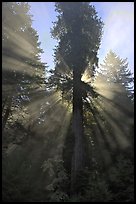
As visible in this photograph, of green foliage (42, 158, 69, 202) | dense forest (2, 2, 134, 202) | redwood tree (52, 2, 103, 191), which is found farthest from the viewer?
redwood tree (52, 2, 103, 191)

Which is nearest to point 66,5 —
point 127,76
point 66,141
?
point 66,141

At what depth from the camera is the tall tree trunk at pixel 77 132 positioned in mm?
21047

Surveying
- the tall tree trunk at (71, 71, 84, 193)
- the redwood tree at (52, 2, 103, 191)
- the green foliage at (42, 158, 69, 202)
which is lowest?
the green foliage at (42, 158, 69, 202)

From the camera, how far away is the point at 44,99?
1164 inches

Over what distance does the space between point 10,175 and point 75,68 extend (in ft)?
29.7

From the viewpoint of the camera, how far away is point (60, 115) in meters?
27.9

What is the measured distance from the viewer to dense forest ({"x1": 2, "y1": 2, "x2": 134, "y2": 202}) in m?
21.0

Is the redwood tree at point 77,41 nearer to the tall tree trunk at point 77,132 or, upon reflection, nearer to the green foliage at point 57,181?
the tall tree trunk at point 77,132

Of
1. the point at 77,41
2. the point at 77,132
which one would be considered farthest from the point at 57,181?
the point at 77,41

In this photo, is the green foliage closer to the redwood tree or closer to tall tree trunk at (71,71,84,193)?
tall tree trunk at (71,71,84,193)

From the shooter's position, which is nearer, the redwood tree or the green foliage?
the green foliage

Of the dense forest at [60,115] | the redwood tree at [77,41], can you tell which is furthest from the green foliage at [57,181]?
the redwood tree at [77,41]

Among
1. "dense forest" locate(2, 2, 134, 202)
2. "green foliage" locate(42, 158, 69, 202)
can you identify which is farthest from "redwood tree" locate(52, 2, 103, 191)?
"green foliage" locate(42, 158, 69, 202)

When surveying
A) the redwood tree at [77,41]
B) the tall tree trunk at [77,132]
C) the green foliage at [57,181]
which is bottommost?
the green foliage at [57,181]
